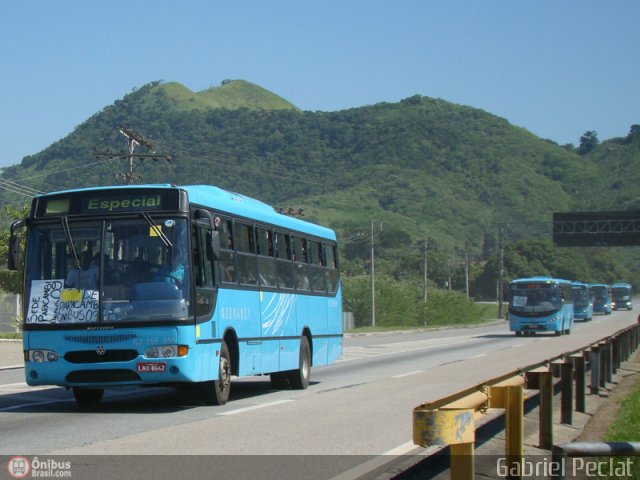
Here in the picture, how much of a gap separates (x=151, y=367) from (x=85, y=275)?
1545 millimetres

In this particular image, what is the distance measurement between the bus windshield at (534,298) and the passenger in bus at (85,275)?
43.3m

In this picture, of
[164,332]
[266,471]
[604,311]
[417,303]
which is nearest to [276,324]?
[164,332]

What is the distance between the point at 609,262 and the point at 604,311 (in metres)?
75.0

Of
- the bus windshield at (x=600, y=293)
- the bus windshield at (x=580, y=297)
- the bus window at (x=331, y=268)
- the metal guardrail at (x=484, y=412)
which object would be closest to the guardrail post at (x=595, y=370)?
the metal guardrail at (x=484, y=412)

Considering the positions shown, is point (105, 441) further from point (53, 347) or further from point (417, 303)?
point (417, 303)

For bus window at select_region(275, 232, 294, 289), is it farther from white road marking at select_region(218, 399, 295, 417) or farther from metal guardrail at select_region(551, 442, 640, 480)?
metal guardrail at select_region(551, 442, 640, 480)

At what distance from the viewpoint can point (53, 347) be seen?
50.1 ft

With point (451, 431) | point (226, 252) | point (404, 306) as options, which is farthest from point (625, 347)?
point (404, 306)

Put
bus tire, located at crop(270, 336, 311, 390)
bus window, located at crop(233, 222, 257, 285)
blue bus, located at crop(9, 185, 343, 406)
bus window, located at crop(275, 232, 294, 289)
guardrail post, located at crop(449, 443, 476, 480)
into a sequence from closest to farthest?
1. guardrail post, located at crop(449, 443, 476, 480)
2. blue bus, located at crop(9, 185, 343, 406)
3. bus window, located at crop(233, 222, 257, 285)
4. bus window, located at crop(275, 232, 294, 289)
5. bus tire, located at crop(270, 336, 311, 390)

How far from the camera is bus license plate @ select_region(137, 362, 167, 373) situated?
15.0 metres

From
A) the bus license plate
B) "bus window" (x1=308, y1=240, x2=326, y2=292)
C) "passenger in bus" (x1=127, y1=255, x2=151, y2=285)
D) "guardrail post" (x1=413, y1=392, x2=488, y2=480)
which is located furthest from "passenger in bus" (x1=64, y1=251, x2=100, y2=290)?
"guardrail post" (x1=413, y1=392, x2=488, y2=480)

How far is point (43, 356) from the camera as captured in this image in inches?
602

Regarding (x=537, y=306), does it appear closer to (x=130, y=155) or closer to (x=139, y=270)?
(x=130, y=155)

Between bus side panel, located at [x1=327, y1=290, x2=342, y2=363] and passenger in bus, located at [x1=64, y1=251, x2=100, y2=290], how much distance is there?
8254 millimetres
